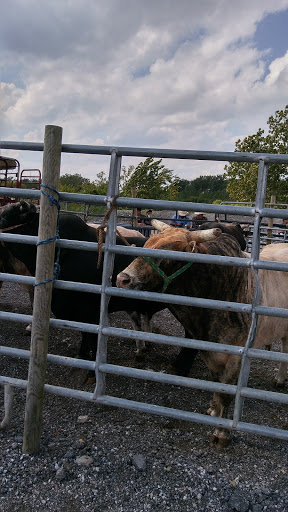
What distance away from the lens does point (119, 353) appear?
18.3ft

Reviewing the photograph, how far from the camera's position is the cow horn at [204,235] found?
3.29m

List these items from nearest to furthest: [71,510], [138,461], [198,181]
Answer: [71,510] < [138,461] < [198,181]

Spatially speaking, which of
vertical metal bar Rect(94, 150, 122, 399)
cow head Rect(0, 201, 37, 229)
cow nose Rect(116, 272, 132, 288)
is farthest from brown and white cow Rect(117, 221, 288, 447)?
cow head Rect(0, 201, 37, 229)

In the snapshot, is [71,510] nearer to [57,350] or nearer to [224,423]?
[224,423]

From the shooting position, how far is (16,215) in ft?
16.6

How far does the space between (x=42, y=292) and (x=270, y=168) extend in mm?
17850

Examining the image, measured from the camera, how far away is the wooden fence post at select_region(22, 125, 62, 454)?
2904 millimetres

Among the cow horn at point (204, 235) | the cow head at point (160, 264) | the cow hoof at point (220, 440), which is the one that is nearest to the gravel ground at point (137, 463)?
the cow hoof at point (220, 440)

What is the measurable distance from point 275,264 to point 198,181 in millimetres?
80228

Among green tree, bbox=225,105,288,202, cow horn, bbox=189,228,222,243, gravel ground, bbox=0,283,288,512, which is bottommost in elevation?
gravel ground, bbox=0,283,288,512

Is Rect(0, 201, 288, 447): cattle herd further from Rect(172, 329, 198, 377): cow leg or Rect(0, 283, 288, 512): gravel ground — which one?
Rect(172, 329, 198, 377): cow leg

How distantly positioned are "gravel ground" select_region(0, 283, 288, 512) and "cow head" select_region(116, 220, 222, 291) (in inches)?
50.9

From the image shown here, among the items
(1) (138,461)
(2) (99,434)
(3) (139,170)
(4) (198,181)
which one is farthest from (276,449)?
(4) (198,181)

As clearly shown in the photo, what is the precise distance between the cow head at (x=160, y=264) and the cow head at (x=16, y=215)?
86.4 inches
